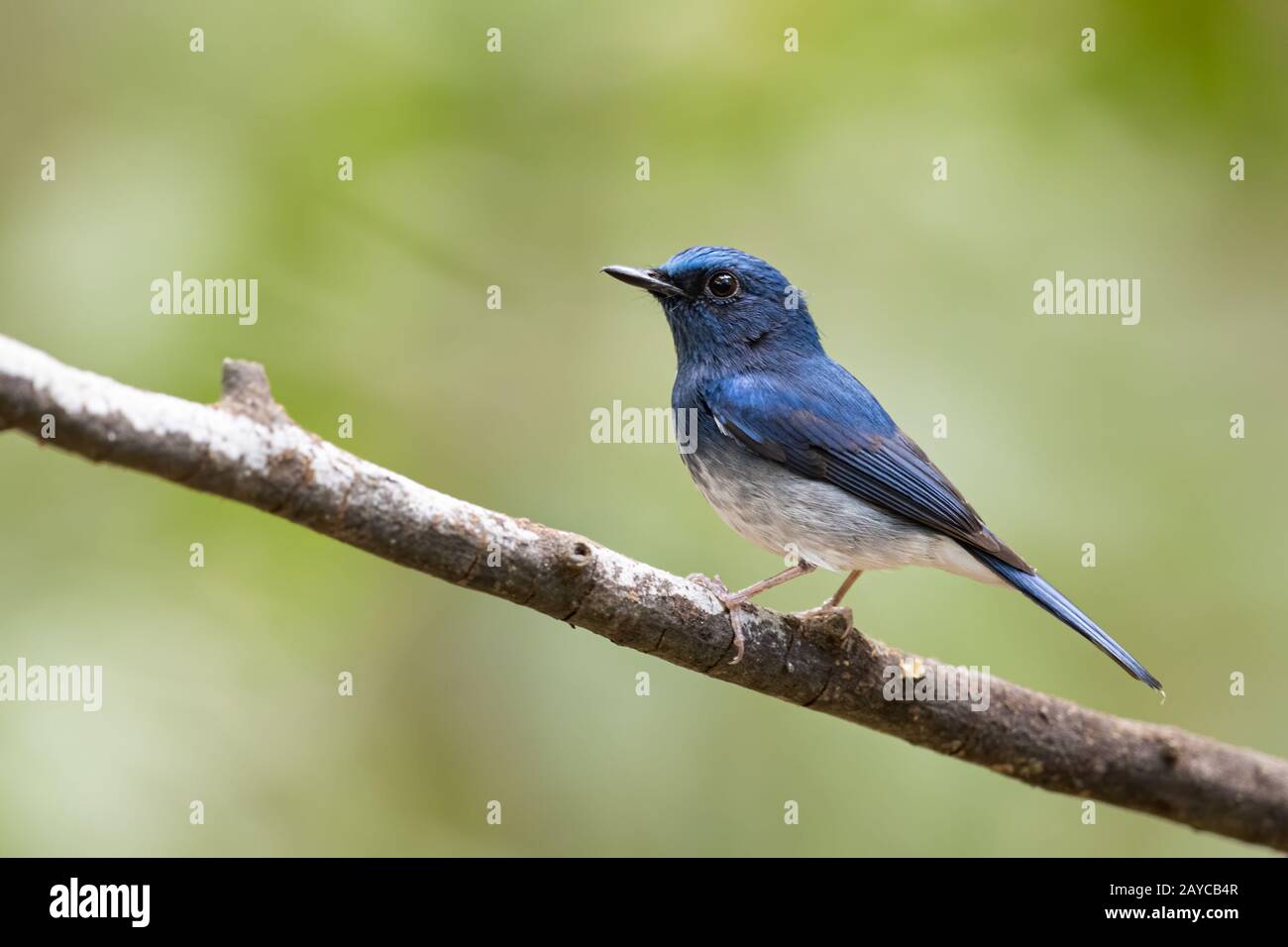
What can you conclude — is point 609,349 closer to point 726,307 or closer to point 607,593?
point 726,307

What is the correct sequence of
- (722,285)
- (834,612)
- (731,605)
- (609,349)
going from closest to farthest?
(731,605)
(834,612)
(722,285)
(609,349)

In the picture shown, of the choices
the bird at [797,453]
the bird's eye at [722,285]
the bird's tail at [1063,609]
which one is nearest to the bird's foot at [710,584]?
the bird at [797,453]

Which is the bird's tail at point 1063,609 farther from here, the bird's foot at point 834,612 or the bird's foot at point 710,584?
the bird's foot at point 710,584

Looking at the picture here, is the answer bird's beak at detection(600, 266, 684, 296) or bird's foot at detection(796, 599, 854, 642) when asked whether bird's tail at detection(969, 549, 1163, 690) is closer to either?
bird's foot at detection(796, 599, 854, 642)

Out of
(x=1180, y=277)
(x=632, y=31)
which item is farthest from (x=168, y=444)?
(x=1180, y=277)

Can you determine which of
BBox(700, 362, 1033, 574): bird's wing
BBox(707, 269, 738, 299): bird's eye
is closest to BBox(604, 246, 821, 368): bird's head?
BBox(707, 269, 738, 299): bird's eye

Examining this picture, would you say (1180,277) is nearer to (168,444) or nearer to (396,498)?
(396,498)

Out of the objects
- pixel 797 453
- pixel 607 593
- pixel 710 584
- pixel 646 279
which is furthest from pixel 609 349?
pixel 607 593

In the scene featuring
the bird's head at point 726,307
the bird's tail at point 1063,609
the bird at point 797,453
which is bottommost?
the bird's tail at point 1063,609
